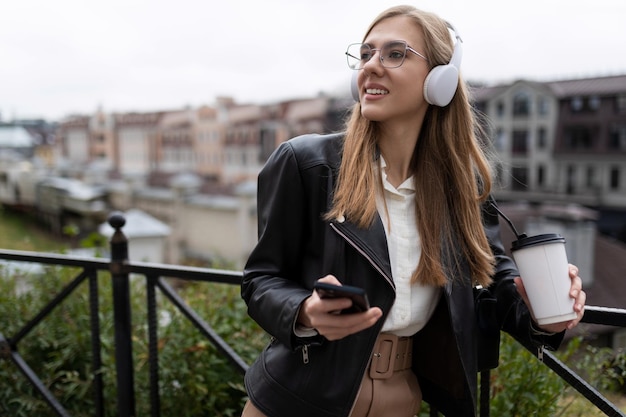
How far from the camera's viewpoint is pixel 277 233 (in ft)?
4.27

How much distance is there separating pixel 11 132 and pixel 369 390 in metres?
72.7

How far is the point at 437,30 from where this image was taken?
1.36 m

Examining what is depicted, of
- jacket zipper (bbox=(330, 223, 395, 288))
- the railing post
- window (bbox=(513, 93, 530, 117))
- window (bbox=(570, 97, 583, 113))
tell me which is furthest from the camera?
window (bbox=(513, 93, 530, 117))

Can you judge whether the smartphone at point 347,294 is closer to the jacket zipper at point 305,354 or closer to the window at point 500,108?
the jacket zipper at point 305,354

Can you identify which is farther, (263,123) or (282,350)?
(263,123)

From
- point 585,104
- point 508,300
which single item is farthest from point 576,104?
point 508,300

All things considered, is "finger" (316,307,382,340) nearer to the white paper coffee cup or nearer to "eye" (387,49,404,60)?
the white paper coffee cup

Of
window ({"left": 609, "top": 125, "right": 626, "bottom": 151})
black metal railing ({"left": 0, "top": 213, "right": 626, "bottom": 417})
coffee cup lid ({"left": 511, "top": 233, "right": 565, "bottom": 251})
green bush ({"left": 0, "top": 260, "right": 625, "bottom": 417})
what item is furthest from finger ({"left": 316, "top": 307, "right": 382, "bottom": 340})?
window ({"left": 609, "top": 125, "right": 626, "bottom": 151})

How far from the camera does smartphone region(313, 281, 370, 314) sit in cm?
101

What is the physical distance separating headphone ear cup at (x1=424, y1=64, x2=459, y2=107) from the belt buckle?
0.54 m

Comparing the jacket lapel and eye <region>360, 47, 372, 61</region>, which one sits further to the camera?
eye <region>360, 47, 372, 61</region>

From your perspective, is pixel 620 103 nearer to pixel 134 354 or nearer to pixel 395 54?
pixel 134 354

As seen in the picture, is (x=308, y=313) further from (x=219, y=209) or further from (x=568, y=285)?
(x=219, y=209)

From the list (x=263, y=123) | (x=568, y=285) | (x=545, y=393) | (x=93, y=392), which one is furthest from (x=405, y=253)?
(x=263, y=123)
